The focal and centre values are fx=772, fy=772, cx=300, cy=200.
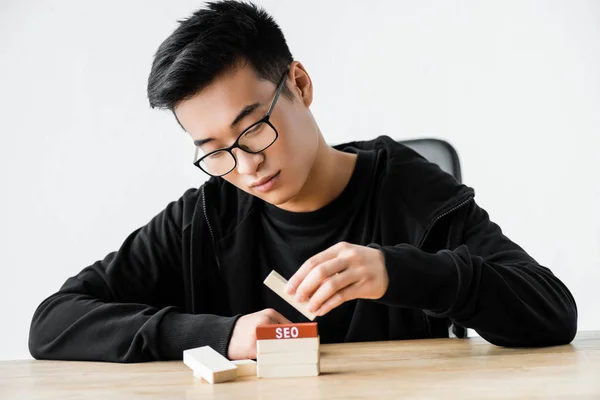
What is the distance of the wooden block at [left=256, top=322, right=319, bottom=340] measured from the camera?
106 cm

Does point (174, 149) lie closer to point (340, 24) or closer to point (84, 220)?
point (84, 220)

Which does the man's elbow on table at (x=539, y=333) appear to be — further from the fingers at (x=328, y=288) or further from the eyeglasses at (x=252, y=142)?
the eyeglasses at (x=252, y=142)

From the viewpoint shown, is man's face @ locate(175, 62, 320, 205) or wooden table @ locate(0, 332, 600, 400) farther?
man's face @ locate(175, 62, 320, 205)

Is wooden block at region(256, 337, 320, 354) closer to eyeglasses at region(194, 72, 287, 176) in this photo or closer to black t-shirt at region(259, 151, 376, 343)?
eyeglasses at region(194, 72, 287, 176)

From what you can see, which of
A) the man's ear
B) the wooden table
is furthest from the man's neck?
the wooden table

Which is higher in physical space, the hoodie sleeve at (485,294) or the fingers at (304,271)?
the fingers at (304,271)

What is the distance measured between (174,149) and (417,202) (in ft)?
5.34

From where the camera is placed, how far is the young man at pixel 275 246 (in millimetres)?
1256

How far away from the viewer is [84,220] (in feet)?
9.92

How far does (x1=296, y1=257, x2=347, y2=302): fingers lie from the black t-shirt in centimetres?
59

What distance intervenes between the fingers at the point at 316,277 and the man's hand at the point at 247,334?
0.66ft

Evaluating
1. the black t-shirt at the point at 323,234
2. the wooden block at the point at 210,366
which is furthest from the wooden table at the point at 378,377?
the black t-shirt at the point at 323,234

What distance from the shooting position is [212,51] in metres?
1.48
